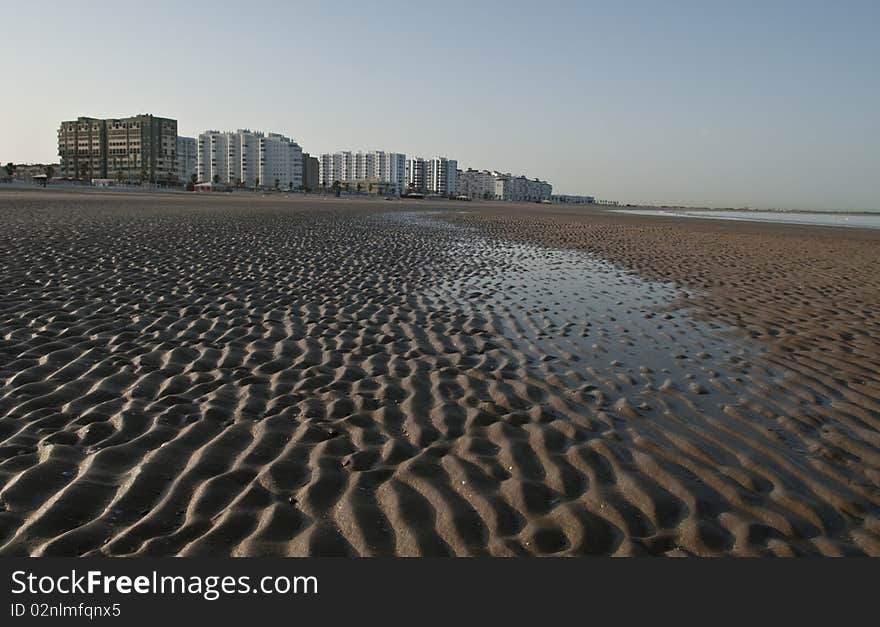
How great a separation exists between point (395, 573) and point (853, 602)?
245 cm

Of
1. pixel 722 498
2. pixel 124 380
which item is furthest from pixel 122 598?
pixel 722 498

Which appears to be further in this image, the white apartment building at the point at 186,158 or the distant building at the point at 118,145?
the white apartment building at the point at 186,158

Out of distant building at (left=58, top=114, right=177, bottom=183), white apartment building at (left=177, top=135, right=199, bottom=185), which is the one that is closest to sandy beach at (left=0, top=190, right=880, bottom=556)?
distant building at (left=58, top=114, right=177, bottom=183)

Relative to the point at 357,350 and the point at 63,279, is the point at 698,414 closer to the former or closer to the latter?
the point at 357,350

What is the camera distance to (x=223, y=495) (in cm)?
378

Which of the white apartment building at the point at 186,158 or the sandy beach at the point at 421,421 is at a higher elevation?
the white apartment building at the point at 186,158

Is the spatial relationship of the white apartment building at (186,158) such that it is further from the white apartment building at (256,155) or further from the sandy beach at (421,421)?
the sandy beach at (421,421)

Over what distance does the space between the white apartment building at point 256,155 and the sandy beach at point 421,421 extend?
194087 mm

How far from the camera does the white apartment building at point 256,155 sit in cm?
19438

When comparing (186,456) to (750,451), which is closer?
(186,456)

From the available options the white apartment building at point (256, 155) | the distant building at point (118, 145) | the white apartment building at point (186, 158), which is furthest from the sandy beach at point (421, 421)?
the white apartment building at point (256, 155)

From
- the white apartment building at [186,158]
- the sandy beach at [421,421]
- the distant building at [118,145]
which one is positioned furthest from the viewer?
the white apartment building at [186,158]

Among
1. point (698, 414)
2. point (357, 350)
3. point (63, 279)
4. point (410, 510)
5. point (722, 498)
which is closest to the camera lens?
point (410, 510)

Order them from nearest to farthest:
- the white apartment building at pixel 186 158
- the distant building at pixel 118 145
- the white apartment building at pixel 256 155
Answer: the distant building at pixel 118 145
the white apartment building at pixel 186 158
the white apartment building at pixel 256 155
